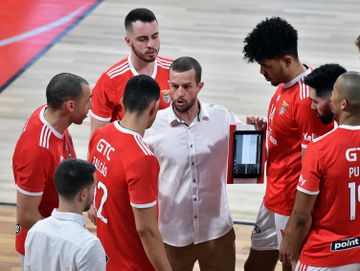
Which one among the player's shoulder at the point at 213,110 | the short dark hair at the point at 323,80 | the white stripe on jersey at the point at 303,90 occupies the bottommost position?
the player's shoulder at the point at 213,110

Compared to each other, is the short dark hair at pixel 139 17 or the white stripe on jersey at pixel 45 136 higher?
the short dark hair at pixel 139 17

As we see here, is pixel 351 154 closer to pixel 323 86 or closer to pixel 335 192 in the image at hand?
pixel 335 192

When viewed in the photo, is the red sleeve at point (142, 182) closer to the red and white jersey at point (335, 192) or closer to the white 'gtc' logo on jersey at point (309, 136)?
the red and white jersey at point (335, 192)

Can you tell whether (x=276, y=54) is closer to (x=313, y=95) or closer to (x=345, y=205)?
(x=313, y=95)

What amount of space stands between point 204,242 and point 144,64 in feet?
4.63

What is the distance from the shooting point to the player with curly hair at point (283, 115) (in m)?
4.73

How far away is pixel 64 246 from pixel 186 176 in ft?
4.44

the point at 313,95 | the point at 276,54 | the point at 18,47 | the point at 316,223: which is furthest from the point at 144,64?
the point at 18,47

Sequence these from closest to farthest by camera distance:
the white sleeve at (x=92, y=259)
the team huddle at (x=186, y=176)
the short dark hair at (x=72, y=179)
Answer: the white sleeve at (x=92, y=259) < the short dark hair at (x=72, y=179) < the team huddle at (x=186, y=176)

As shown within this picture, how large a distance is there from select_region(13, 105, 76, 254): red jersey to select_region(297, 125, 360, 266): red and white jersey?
139 centimetres

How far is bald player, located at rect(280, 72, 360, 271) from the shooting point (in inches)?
163

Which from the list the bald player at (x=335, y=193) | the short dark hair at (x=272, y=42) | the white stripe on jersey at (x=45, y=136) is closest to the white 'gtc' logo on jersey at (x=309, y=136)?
the bald player at (x=335, y=193)

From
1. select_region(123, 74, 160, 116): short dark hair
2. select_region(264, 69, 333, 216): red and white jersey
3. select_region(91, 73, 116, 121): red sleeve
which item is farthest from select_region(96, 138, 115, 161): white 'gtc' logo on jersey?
select_region(91, 73, 116, 121): red sleeve

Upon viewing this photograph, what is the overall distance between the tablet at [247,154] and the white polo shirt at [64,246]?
148cm
